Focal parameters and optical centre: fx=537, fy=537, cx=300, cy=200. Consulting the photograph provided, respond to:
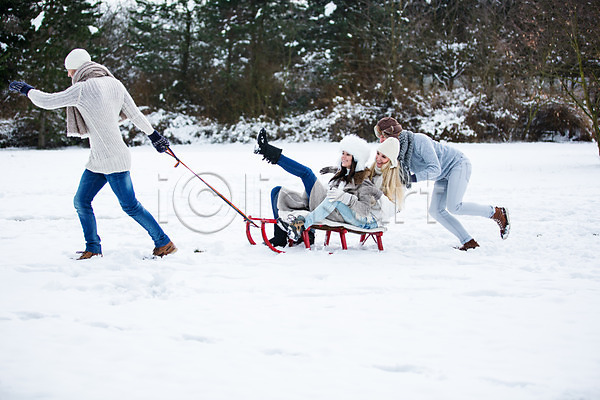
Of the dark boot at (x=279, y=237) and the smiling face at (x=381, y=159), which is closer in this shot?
the smiling face at (x=381, y=159)

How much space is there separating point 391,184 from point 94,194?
2.69m

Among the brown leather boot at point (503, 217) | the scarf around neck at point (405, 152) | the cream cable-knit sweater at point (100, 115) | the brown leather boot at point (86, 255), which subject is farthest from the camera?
the brown leather boot at point (503, 217)

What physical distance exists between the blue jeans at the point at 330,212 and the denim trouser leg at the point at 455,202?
83cm

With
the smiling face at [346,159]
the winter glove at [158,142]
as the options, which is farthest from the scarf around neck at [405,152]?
the winter glove at [158,142]

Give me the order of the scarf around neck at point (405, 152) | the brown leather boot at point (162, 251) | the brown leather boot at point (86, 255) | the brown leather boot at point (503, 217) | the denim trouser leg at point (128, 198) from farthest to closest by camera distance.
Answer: the brown leather boot at point (503, 217), the scarf around neck at point (405, 152), the brown leather boot at point (162, 251), the brown leather boot at point (86, 255), the denim trouser leg at point (128, 198)

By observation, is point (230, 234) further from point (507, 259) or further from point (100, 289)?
point (507, 259)

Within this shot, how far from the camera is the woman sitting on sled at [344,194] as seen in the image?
487 centimetres

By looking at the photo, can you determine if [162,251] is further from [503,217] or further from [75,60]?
[503,217]

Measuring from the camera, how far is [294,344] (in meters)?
2.94

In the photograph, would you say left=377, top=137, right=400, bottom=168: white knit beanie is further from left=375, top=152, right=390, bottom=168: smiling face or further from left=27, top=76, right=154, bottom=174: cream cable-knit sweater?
left=27, top=76, right=154, bottom=174: cream cable-knit sweater

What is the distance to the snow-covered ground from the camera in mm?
2527

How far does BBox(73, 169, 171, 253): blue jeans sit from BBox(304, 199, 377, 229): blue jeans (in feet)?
4.44

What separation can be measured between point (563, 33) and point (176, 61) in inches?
698

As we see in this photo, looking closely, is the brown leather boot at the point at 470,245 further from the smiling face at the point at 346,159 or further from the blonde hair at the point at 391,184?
the smiling face at the point at 346,159
